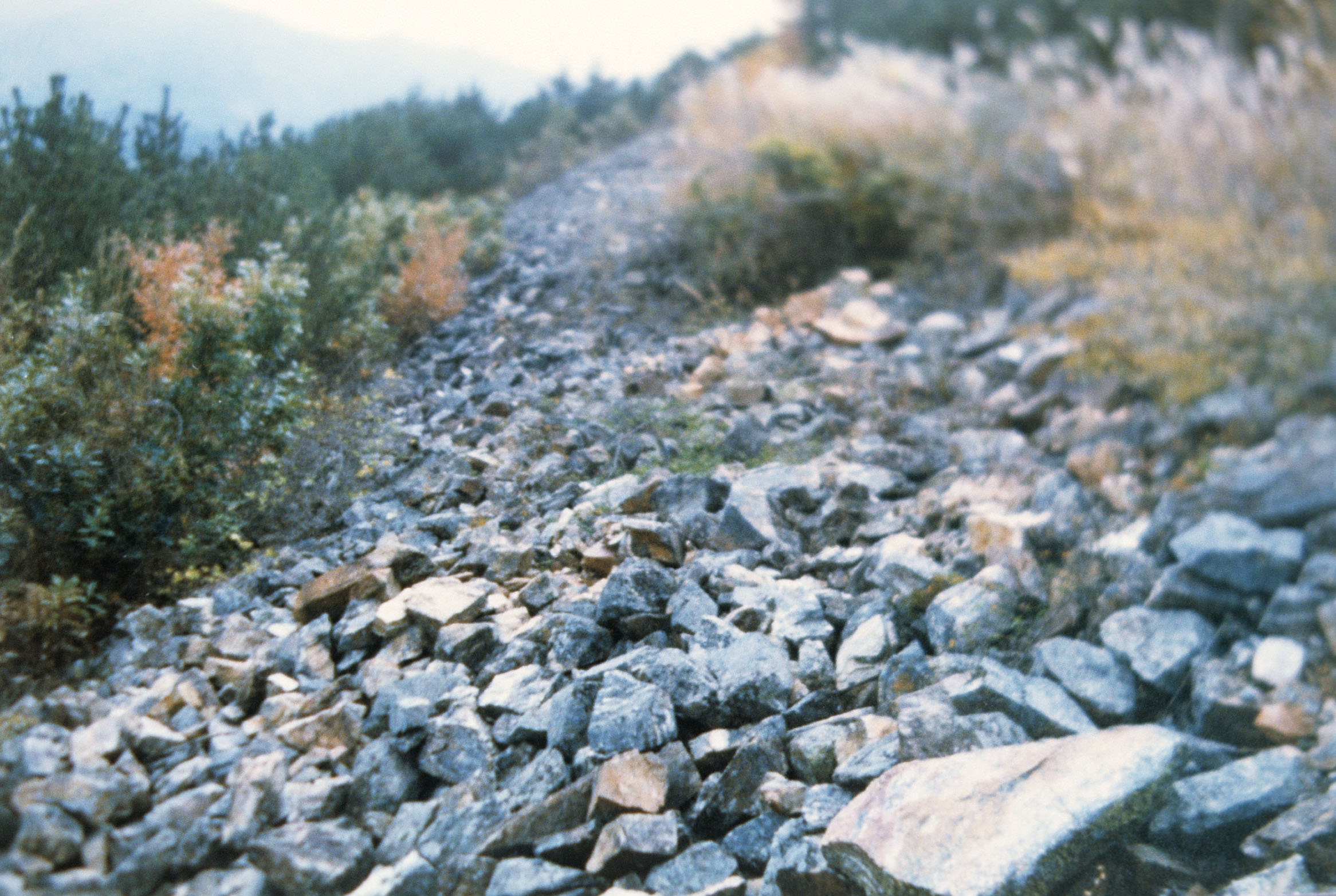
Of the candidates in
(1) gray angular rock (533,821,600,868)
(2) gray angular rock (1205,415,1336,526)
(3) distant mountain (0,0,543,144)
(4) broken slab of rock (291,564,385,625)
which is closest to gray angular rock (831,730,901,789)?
(1) gray angular rock (533,821,600,868)

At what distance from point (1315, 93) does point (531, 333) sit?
4229 millimetres

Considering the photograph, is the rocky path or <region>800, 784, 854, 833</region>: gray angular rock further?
<region>800, 784, 854, 833</region>: gray angular rock

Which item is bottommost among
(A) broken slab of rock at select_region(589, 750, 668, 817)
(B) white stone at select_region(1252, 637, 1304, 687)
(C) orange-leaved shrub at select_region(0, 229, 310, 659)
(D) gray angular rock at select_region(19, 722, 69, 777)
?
(B) white stone at select_region(1252, 637, 1304, 687)

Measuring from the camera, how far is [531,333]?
5.13 metres

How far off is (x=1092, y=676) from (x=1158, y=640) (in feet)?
0.91

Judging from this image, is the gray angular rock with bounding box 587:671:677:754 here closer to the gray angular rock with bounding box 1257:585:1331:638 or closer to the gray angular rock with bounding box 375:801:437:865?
the gray angular rock with bounding box 375:801:437:865

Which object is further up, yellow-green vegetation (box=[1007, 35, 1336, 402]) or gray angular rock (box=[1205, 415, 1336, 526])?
yellow-green vegetation (box=[1007, 35, 1336, 402])

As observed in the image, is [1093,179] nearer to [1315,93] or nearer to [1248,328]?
[1315,93]

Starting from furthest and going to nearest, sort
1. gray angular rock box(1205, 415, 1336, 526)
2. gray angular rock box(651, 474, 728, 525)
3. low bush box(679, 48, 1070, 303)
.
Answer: low bush box(679, 48, 1070, 303) → gray angular rock box(651, 474, 728, 525) → gray angular rock box(1205, 415, 1336, 526)

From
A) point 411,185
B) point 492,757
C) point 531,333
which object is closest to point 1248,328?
point 492,757

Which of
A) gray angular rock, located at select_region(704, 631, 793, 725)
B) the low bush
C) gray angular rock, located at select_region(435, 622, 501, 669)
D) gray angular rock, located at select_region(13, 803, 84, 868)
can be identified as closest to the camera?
gray angular rock, located at select_region(13, 803, 84, 868)

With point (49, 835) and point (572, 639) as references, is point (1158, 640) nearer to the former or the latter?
point (572, 639)

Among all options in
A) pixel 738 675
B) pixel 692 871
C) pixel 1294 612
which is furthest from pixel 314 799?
pixel 1294 612

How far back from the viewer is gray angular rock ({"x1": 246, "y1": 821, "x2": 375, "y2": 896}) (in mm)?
1761
